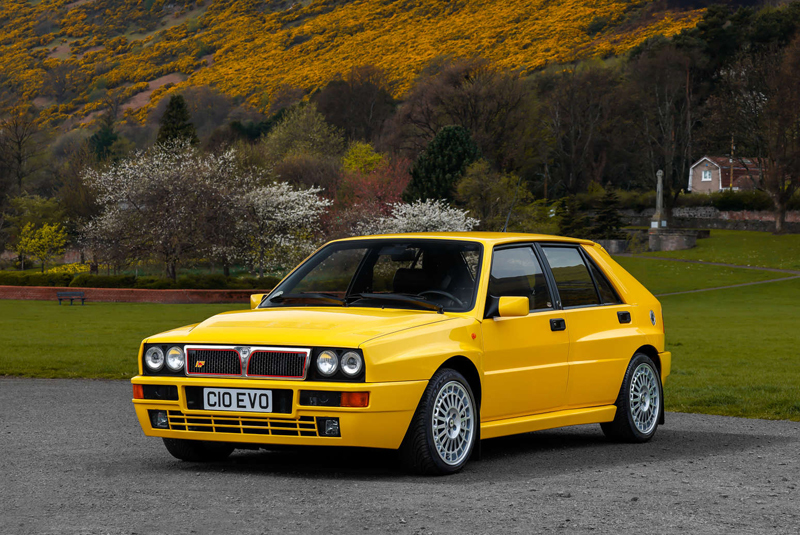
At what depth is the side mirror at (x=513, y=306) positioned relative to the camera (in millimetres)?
7625

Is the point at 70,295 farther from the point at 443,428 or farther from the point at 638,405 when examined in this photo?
the point at 443,428

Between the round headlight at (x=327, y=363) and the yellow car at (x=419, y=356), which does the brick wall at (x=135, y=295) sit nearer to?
the yellow car at (x=419, y=356)

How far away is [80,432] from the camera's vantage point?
9602 millimetres

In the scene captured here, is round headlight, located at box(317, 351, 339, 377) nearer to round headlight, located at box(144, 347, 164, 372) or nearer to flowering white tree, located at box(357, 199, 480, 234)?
round headlight, located at box(144, 347, 164, 372)

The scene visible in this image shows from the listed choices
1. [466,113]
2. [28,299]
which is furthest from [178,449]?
[466,113]

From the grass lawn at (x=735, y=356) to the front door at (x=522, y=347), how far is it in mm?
4265

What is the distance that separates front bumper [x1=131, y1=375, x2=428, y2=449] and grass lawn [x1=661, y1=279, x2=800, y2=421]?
6147mm

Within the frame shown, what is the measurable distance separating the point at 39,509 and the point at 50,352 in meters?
14.5

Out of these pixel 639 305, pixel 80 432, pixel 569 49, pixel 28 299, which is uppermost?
pixel 569 49

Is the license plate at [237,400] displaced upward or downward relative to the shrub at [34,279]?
upward

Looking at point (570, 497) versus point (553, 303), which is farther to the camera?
point (553, 303)

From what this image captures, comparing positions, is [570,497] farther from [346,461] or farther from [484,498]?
[346,461]

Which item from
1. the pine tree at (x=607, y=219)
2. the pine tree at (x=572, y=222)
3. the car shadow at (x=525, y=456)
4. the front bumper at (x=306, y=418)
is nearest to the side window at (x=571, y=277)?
the car shadow at (x=525, y=456)

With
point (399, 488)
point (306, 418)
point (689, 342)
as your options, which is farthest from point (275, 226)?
point (399, 488)
